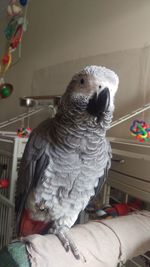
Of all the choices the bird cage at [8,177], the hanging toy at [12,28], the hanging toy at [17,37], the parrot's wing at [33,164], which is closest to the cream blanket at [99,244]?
the parrot's wing at [33,164]

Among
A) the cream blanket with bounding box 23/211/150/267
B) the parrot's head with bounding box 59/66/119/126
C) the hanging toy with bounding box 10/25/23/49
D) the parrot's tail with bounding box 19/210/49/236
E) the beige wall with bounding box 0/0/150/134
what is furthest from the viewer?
the hanging toy with bounding box 10/25/23/49

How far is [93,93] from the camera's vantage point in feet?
2.54

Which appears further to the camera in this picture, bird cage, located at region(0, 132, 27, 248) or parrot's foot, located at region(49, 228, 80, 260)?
bird cage, located at region(0, 132, 27, 248)

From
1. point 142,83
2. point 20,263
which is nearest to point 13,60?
point 142,83

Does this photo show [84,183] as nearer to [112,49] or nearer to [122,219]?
[122,219]

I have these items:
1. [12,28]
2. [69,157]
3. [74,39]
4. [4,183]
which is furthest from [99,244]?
[12,28]

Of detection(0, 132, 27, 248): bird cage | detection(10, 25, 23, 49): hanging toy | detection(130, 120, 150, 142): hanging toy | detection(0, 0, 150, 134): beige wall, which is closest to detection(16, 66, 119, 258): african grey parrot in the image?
detection(130, 120, 150, 142): hanging toy

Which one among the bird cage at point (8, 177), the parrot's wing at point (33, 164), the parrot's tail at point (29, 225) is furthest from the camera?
the bird cage at point (8, 177)

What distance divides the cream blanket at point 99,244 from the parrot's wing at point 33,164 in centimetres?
24

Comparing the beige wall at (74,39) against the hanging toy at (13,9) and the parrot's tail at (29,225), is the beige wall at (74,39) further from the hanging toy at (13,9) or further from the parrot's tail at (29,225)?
the parrot's tail at (29,225)

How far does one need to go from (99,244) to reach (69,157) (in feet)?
0.91

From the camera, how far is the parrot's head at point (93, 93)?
0.76m

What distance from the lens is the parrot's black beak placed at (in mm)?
743

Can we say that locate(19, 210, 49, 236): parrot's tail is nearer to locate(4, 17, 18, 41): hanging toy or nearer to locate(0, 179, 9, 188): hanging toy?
locate(0, 179, 9, 188): hanging toy
